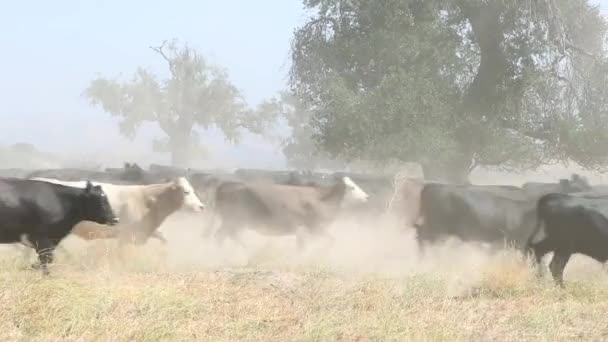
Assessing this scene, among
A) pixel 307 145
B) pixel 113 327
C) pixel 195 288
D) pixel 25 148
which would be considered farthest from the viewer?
pixel 25 148

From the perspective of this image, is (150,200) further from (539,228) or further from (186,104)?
(186,104)

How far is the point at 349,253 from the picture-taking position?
14164 millimetres

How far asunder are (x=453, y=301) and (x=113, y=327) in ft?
13.0

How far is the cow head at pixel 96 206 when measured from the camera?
10.6 meters

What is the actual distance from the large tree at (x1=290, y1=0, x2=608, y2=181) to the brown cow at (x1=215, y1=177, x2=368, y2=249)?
26.5 feet

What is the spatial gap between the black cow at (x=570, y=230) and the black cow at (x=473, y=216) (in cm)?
140

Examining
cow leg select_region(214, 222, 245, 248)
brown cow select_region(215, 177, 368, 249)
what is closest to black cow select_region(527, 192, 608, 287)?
brown cow select_region(215, 177, 368, 249)

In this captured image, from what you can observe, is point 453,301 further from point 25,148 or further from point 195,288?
point 25,148

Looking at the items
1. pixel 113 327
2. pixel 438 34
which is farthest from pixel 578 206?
pixel 438 34

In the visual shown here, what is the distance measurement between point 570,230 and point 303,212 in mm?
5469

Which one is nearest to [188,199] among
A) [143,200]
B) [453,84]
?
[143,200]

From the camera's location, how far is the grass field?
6812 mm

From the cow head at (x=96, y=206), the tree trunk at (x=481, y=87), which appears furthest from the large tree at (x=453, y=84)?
the cow head at (x=96, y=206)

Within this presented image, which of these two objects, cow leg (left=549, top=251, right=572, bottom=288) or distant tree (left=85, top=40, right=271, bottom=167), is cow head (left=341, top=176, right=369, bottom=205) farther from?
distant tree (left=85, top=40, right=271, bottom=167)
